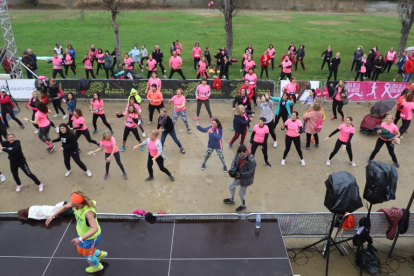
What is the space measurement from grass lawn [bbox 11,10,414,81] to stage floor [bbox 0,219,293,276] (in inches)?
508

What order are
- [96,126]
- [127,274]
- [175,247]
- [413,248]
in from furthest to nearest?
[96,126]
[413,248]
[175,247]
[127,274]

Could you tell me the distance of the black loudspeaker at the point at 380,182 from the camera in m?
6.13

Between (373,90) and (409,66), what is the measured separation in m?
3.04

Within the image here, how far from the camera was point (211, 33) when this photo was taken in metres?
29.7

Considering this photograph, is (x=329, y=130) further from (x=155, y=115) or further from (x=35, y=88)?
(x=35, y=88)

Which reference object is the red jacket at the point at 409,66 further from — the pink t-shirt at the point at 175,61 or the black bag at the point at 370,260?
the black bag at the point at 370,260

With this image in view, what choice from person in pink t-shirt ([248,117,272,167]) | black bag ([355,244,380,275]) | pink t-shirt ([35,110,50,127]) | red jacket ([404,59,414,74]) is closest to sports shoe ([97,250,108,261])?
black bag ([355,244,380,275])

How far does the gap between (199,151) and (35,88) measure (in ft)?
26.5

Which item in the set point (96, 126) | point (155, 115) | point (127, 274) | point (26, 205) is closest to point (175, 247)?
point (127, 274)

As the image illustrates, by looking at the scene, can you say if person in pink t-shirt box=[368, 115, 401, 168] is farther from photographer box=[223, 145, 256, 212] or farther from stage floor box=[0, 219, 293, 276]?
stage floor box=[0, 219, 293, 276]

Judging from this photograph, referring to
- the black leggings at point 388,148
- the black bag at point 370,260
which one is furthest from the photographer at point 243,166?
the black leggings at point 388,148

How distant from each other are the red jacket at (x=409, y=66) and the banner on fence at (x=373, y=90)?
2.20 metres

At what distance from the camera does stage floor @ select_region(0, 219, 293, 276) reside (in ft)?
18.7

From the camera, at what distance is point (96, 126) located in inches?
483
